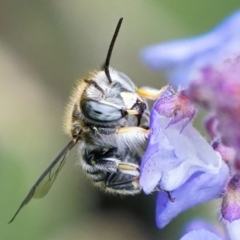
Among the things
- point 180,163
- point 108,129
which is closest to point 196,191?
point 180,163

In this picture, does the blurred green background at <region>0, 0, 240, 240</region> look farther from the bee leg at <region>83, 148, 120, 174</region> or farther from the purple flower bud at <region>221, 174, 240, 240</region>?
the purple flower bud at <region>221, 174, 240, 240</region>

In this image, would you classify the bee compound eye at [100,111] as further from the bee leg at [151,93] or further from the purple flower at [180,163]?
the purple flower at [180,163]

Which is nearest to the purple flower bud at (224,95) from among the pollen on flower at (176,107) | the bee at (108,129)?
the pollen on flower at (176,107)

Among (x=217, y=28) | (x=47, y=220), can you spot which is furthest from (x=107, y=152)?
(x=47, y=220)

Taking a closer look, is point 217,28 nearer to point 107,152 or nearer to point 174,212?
point 174,212

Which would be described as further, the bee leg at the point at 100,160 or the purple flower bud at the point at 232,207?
the bee leg at the point at 100,160

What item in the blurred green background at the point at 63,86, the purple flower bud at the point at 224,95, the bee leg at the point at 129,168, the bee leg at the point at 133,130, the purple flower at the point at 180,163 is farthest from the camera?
the blurred green background at the point at 63,86
